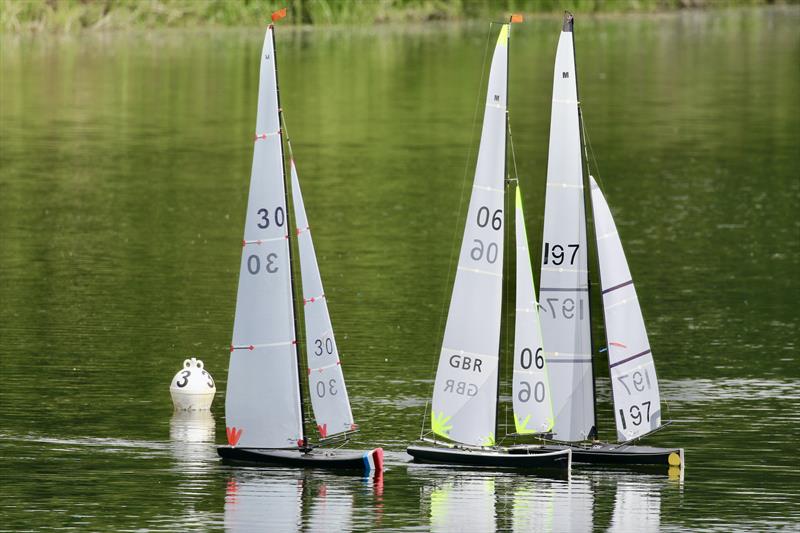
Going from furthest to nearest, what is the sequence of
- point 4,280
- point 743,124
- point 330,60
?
point 330,60 → point 743,124 → point 4,280

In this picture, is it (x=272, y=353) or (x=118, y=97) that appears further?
(x=118, y=97)

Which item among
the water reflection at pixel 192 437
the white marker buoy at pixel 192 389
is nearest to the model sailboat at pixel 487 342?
the water reflection at pixel 192 437

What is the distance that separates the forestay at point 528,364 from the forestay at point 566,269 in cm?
57

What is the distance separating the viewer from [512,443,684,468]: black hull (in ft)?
133

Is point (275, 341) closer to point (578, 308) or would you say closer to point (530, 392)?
point (530, 392)

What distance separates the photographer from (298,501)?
3806 cm

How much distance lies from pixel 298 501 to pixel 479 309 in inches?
201

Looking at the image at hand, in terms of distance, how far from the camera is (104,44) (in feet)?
565

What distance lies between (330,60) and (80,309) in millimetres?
97827

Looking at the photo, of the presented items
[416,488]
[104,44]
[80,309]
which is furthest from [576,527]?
[104,44]

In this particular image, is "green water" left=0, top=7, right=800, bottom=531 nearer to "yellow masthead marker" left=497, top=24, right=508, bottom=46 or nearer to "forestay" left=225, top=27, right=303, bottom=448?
"forestay" left=225, top=27, right=303, bottom=448

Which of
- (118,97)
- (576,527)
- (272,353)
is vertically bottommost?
(576,527)

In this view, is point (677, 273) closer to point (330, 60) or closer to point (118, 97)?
point (118, 97)

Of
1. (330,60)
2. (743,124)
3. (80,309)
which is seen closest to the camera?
(80,309)
